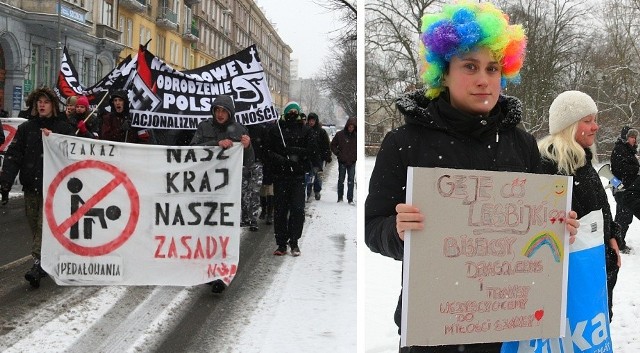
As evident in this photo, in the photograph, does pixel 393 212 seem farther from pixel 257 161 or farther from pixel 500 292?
pixel 257 161

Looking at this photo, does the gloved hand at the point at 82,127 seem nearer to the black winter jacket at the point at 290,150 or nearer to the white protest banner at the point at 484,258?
the black winter jacket at the point at 290,150

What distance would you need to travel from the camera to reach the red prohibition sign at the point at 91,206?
576cm

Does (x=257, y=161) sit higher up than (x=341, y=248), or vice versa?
(x=257, y=161)

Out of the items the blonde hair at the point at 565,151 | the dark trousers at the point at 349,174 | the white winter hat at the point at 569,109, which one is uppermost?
the white winter hat at the point at 569,109

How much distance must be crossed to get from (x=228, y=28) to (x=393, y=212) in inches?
2475

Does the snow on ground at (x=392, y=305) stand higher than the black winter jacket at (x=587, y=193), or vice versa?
the black winter jacket at (x=587, y=193)

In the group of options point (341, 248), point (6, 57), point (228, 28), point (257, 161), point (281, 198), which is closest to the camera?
point (281, 198)

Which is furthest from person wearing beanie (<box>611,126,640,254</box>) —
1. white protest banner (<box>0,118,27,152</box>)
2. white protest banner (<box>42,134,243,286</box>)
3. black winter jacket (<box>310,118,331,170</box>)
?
white protest banner (<box>0,118,27,152</box>)

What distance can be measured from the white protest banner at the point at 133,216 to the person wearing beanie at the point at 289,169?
185 centimetres

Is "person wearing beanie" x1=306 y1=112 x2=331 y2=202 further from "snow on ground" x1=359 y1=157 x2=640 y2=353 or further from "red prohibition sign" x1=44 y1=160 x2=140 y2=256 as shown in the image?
"red prohibition sign" x1=44 y1=160 x2=140 y2=256

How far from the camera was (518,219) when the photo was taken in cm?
214

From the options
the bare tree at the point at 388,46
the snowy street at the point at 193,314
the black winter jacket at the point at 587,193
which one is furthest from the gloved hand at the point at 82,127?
the bare tree at the point at 388,46

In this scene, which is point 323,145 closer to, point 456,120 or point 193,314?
point 193,314

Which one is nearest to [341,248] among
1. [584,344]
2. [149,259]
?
[149,259]
